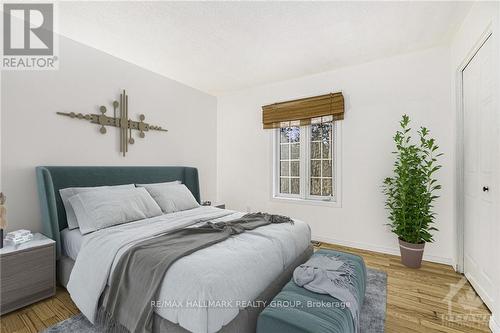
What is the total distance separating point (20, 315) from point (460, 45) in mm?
4907

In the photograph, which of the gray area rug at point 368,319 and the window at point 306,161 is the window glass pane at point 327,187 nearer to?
the window at point 306,161

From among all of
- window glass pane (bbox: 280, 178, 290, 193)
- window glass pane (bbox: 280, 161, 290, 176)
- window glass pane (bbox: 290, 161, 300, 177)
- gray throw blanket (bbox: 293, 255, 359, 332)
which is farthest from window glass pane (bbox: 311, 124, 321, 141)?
gray throw blanket (bbox: 293, 255, 359, 332)

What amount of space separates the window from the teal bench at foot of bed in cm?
256

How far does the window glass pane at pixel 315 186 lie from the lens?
13.1ft

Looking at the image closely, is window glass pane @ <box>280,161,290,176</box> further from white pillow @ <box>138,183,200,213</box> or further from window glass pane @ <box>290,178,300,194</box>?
white pillow @ <box>138,183,200,213</box>

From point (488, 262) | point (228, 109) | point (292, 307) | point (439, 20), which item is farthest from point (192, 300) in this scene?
point (228, 109)

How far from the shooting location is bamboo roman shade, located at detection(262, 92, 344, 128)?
364 centimetres

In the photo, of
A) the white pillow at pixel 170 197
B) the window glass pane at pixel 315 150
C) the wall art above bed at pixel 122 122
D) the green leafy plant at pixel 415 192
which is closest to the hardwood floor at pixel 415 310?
the green leafy plant at pixel 415 192

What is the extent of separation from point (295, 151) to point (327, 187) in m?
0.83

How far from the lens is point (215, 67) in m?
3.70

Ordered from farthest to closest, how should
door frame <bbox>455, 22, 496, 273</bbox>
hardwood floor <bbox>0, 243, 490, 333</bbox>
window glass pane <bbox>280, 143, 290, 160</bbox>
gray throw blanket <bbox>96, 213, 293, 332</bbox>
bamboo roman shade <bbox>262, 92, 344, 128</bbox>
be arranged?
window glass pane <bbox>280, 143, 290, 160</bbox> < bamboo roman shade <bbox>262, 92, 344, 128</bbox> < door frame <bbox>455, 22, 496, 273</bbox> < hardwood floor <bbox>0, 243, 490, 333</bbox> < gray throw blanket <bbox>96, 213, 293, 332</bbox>

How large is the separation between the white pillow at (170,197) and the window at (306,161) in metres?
1.78

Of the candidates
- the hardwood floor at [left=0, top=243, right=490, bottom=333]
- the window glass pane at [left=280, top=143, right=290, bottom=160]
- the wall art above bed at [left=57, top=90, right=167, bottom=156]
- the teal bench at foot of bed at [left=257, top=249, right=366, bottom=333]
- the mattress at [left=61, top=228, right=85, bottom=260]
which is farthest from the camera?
the window glass pane at [left=280, top=143, right=290, bottom=160]

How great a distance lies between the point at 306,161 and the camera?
4098mm
